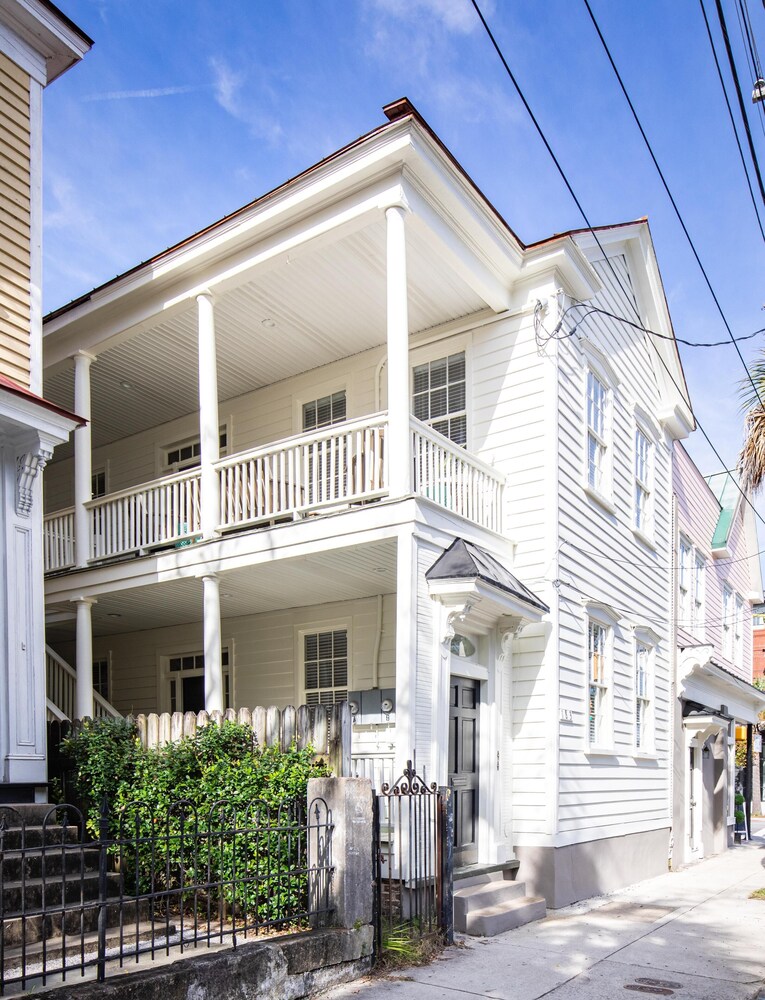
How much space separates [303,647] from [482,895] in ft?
16.0

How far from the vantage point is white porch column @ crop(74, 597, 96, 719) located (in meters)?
11.7

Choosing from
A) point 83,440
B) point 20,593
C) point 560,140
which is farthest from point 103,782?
point 560,140

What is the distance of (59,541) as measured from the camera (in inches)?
522

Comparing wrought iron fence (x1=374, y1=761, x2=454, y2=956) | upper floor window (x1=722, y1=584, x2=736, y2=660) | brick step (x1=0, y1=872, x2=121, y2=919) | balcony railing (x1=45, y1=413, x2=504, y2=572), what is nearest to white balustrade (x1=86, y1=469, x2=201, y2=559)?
balcony railing (x1=45, y1=413, x2=504, y2=572)

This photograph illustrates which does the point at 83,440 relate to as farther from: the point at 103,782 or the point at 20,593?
the point at 103,782

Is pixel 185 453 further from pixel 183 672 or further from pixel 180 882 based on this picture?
pixel 180 882

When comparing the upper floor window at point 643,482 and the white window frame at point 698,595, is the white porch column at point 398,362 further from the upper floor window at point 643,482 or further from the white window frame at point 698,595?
the white window frame at point 698,595

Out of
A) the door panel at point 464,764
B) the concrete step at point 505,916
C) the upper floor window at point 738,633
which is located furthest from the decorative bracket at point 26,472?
the upper floor window at point 738,633

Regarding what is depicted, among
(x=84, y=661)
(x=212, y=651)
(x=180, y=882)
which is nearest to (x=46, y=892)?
(x=180, y=882)

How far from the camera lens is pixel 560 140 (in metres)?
8.56

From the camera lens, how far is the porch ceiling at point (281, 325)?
1131 cm

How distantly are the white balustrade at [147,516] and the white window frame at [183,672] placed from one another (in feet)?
9.11

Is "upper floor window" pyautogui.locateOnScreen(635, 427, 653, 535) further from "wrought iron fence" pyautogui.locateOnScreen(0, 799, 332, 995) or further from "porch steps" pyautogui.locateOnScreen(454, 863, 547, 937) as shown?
"wrought iron fence" pyautogui.locateOnScreen(0, 799, 332, 995)

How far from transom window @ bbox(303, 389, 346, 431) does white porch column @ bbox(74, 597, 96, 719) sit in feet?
13.3
